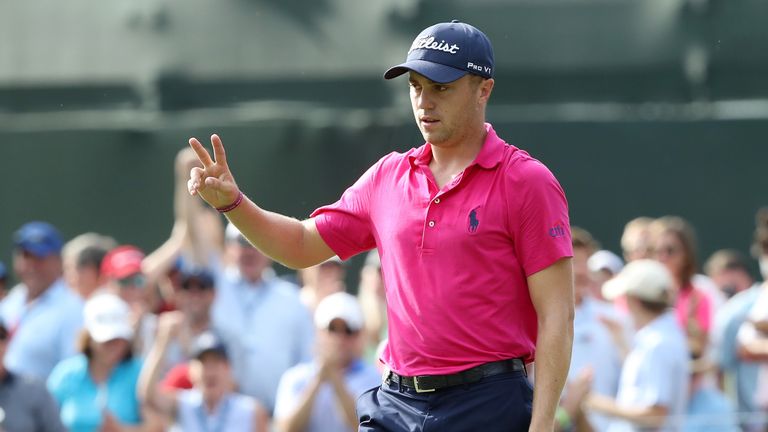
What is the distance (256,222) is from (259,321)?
3.94 m

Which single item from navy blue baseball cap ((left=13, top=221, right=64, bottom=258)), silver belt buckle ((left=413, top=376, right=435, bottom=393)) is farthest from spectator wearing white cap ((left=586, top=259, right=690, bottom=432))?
navy blue baseball cap ((left=13, top=221, right=64, bottom=258))

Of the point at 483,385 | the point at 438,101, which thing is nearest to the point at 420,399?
the point at 483,385

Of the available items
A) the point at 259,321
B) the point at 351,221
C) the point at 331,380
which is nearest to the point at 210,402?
the point at 331,380

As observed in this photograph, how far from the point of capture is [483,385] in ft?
12.8

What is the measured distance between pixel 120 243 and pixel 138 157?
0.68m

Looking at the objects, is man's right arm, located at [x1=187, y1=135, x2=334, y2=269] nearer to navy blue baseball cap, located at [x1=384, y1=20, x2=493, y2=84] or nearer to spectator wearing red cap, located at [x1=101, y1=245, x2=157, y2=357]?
navy blue baseball cap, located at [x1=384, y1=20, x2=493, y2=84]

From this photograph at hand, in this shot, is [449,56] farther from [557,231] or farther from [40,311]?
[40,311]

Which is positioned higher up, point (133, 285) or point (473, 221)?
point (473, 221)

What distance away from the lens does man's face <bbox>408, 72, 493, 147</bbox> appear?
396cm

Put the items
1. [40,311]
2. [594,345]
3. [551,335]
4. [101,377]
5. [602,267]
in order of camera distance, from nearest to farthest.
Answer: [551,335]
[101,377]
[594,345]
[40,311]
[602,267]

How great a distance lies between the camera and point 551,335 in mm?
3822

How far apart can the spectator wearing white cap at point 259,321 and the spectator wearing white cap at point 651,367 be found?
1.83 m

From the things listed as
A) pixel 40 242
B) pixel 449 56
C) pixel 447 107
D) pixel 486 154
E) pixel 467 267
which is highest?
pixel 449 56

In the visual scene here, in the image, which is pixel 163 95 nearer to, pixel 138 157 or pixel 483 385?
pixel 138 157
